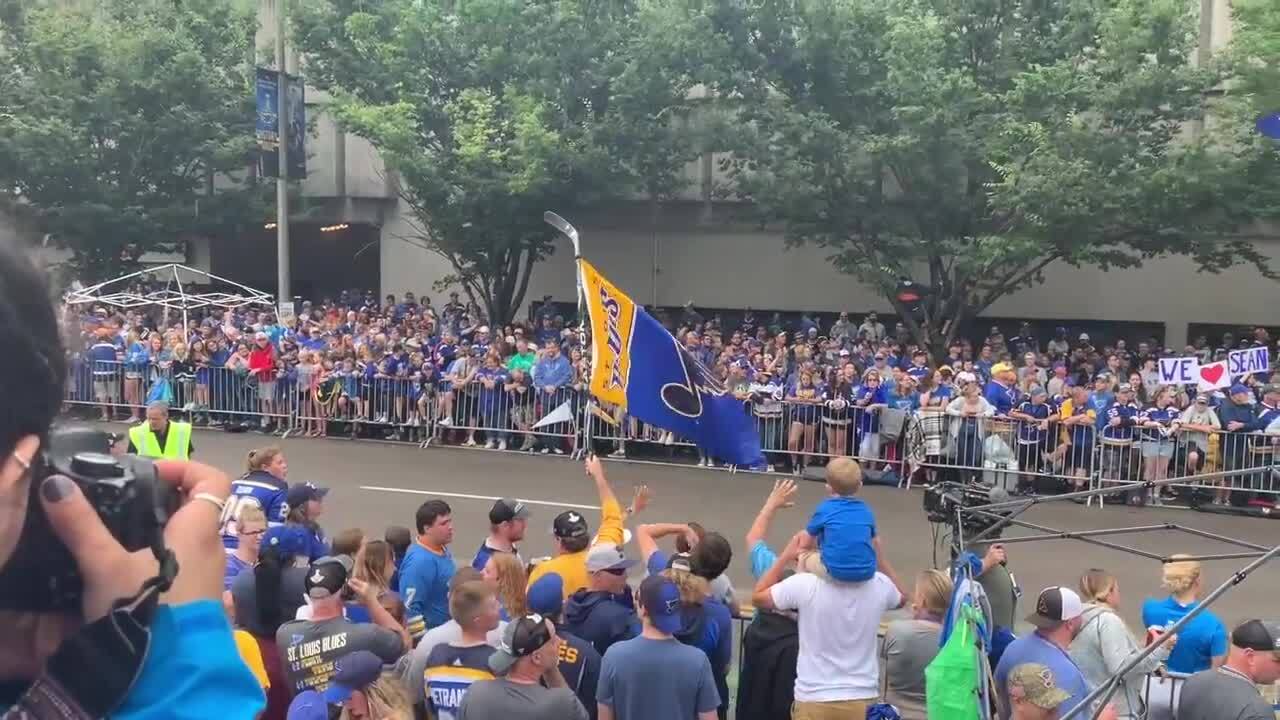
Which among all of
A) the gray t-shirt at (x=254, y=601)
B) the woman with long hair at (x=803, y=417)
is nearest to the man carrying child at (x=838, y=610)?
the gray t-shirt at (x=254, y=601)

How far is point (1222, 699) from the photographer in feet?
18.0

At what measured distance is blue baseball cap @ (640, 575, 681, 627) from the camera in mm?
5145

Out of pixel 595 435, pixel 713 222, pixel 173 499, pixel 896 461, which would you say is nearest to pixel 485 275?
pixel 713 222

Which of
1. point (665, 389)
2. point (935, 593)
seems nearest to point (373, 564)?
point (935, 593)

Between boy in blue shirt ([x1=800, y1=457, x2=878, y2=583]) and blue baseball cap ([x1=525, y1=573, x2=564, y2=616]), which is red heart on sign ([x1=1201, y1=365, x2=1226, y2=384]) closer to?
boy in blue shirt ([x1=800, y1=457, x2=878, y2=583])

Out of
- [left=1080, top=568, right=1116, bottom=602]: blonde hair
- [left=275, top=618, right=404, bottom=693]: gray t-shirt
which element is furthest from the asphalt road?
[left=275, top=618, right=404, bottom=693]: gray t-shirt

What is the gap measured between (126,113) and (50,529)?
3087 cm

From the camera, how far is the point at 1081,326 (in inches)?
1045

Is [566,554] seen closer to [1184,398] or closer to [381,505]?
[381,505]

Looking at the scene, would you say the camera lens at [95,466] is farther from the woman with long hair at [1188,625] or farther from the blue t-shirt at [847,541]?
the woman with long hair at [1188,625]

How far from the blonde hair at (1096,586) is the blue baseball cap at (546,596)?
2893 mm

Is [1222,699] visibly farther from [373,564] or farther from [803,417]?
[803,417]

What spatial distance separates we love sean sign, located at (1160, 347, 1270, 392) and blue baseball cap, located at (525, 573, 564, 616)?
39.8 feet

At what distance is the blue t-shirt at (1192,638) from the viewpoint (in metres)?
6.82
